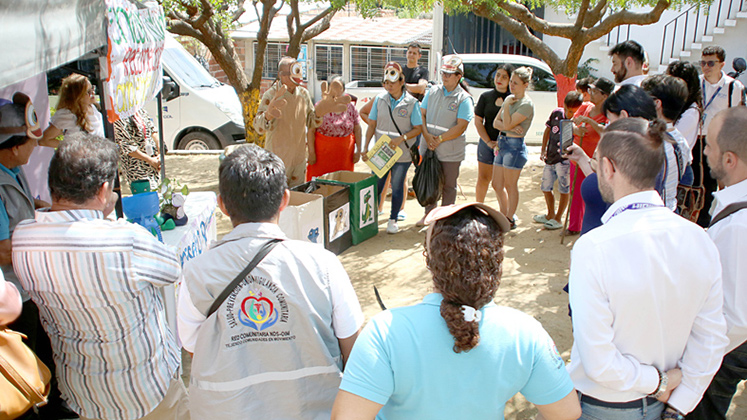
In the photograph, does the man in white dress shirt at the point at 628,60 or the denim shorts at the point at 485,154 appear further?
the denim shorts at the point at 485,154

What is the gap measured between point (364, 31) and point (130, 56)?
20067 mm

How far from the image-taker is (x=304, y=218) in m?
4.77

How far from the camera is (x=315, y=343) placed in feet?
5.97

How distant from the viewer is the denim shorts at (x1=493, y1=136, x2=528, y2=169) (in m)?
5.83

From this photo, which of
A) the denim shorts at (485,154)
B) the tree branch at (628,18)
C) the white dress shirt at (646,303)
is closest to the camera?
the white dress shirt at (646,303)

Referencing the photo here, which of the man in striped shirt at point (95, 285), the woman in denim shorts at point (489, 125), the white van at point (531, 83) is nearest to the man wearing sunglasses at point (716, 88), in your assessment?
the woman in denim shorts at point (489, 125)

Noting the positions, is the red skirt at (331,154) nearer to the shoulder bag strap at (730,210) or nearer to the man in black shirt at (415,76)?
the man in black shirt at (415,76)

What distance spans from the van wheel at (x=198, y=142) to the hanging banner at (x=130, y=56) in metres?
5.63

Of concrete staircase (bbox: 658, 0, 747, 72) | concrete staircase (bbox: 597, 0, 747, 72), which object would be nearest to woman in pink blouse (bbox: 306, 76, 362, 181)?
concrete staircase (bbox: 597, 0, 747, 72)

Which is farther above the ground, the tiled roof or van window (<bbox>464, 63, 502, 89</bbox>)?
the tiled roof

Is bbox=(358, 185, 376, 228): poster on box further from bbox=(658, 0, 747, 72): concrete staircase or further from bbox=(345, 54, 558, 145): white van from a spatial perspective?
bbox=(658, 0, 747, 72): concrete staircase

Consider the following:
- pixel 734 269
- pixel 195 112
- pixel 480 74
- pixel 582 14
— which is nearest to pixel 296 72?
pixel 582 14

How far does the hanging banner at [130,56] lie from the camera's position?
123 inches

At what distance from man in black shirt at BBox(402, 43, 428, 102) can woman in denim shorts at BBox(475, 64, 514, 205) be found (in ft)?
3.13
